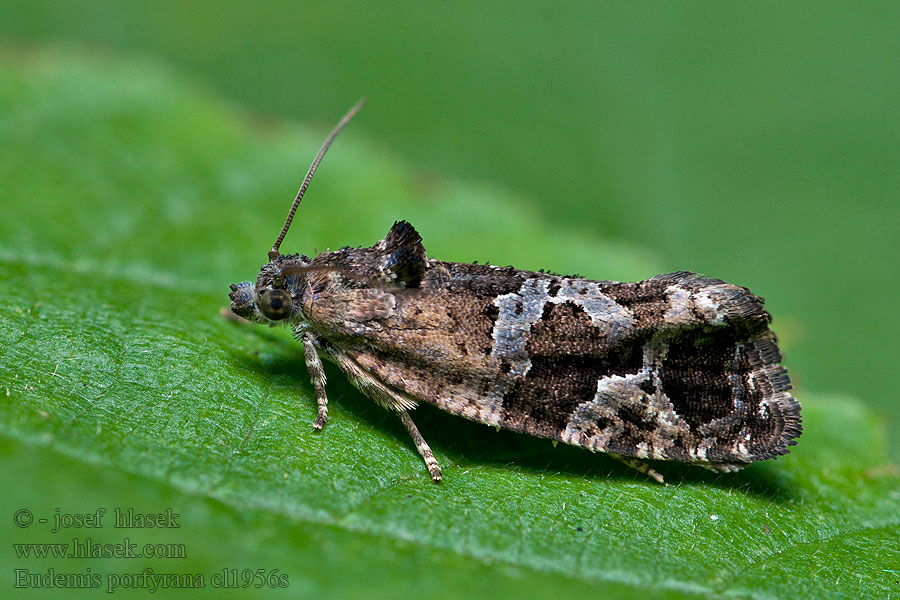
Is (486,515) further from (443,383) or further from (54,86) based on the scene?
(54,86)

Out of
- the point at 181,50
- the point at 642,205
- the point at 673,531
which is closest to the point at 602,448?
the point at 673,531

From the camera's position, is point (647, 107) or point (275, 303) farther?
point (647, 107)

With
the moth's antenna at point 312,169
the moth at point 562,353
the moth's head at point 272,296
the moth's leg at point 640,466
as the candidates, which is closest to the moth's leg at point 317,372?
the moth at point 562,353

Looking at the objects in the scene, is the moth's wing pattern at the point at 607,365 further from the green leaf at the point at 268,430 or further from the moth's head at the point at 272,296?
the moth's head at the point at 272,296

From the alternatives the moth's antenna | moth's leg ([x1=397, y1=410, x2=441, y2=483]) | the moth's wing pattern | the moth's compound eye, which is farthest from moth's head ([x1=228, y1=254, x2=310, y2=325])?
moth's leg ([x1=397, y1=410, x2=441, y2=483])

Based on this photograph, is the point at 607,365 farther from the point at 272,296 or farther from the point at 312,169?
the point at 312,169

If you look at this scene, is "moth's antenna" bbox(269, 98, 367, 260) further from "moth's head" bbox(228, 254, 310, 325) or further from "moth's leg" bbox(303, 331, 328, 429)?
"moth's leg" bbox(303, 331, 328, 429)

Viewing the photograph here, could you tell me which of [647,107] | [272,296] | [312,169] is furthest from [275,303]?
[647,107]
